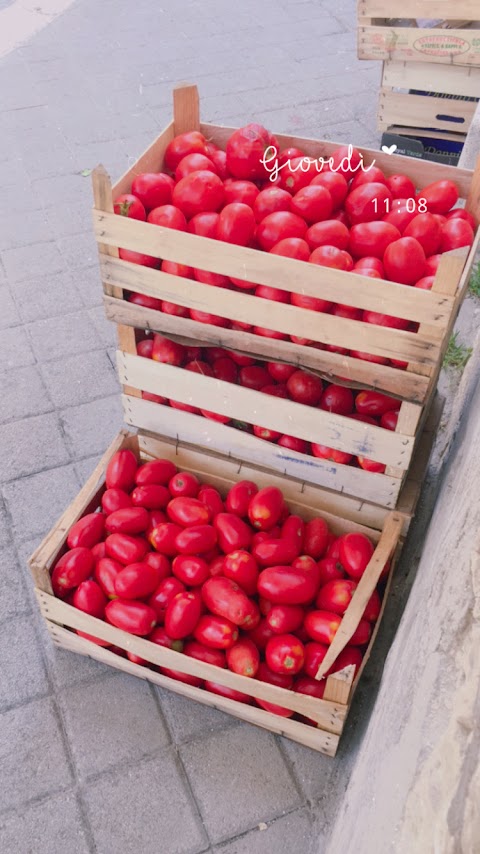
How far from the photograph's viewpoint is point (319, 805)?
2.07 m

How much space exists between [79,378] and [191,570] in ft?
4.74

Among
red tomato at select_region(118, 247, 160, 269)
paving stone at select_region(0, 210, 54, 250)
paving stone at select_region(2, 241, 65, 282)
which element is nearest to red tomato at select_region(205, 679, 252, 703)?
red tomato at select_region(118, 247, 160, 269)

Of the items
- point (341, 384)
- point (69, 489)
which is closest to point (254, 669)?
point (341, 384)

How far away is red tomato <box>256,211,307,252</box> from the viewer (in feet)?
6.39

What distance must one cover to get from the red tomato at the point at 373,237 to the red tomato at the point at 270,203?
0.21 metres

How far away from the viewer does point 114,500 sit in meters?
2.34

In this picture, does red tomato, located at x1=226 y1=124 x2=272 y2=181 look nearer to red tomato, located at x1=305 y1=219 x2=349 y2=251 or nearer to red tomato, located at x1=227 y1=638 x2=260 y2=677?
red tomato, located at x1=305 y1=219 x2=349 y2=251

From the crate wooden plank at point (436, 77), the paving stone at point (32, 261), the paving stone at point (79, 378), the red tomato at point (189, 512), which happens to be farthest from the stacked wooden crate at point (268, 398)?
the crate wooden plank at point (436, 77)

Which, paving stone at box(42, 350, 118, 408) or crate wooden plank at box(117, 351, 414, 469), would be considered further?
paving stone at box(42, 350, 118, 408)

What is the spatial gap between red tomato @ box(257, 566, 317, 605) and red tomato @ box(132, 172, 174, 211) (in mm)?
1092

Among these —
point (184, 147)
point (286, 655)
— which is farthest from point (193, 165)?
point (286, 655)

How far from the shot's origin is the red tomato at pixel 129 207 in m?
1.99

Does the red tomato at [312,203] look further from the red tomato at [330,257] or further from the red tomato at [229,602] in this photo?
the red tomato at [229,602]

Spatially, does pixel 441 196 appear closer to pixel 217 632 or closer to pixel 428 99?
pixel 217 632
